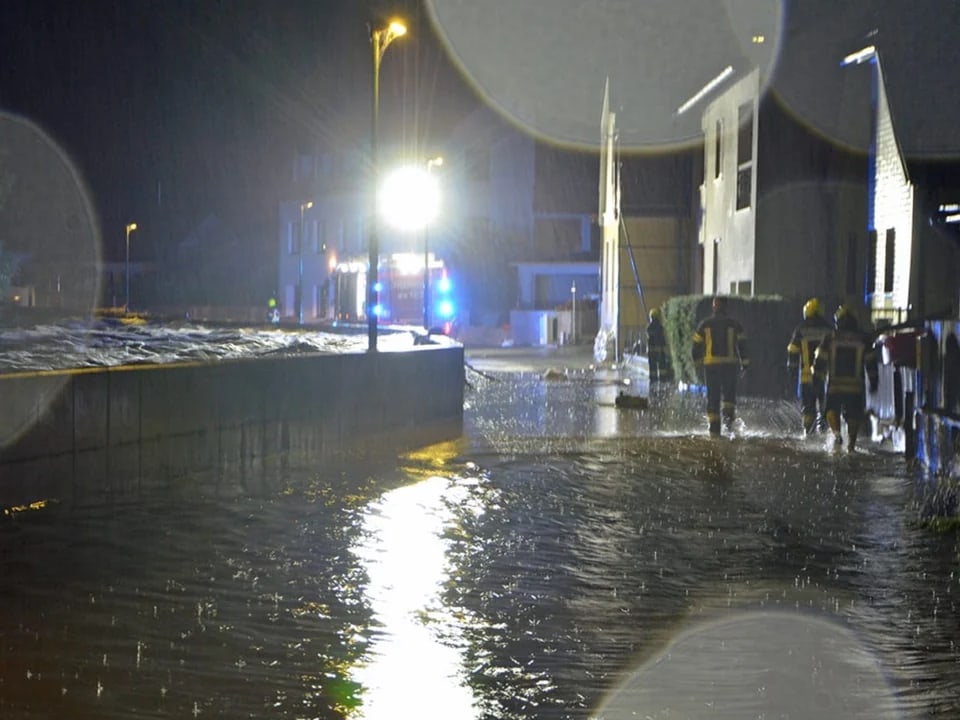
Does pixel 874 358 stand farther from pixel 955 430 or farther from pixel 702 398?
pixel 702 398

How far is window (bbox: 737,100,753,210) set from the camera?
29328 millimetres

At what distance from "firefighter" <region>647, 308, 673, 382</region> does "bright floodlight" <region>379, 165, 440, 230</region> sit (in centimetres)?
1948

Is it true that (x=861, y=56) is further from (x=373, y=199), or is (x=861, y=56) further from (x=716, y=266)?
(x=716, y=266)

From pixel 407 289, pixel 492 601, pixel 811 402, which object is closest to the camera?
pixel 492 601

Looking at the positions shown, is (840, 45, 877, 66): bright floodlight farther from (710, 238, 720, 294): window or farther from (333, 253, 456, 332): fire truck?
(333, 253, 456, 332): fire truck

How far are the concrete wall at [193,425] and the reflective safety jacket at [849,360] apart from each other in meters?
4.82

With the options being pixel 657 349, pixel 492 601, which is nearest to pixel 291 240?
pixel 657 349

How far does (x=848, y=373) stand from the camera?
53.2 feet

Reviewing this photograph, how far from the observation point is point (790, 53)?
85.9 ft

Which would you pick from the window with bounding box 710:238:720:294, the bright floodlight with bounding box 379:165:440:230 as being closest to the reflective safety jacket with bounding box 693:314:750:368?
the window with bounding box 710:238:720:294

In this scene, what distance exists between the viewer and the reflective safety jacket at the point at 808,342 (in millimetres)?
17297

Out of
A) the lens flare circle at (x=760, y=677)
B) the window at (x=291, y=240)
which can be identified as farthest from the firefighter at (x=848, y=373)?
the window at (x=291, y=240)

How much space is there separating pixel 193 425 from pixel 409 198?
4188 centimetres

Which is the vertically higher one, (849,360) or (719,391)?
(849,360)
